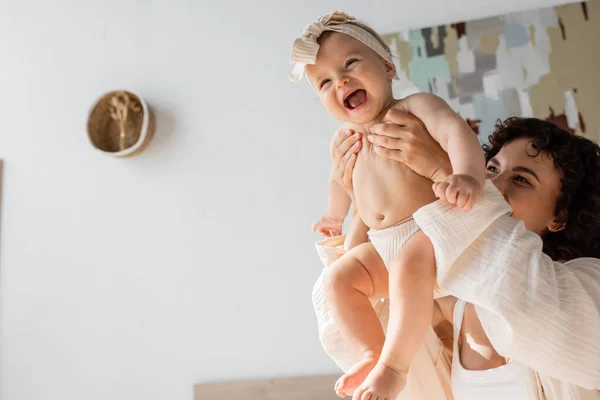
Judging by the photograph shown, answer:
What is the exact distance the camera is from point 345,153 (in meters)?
1.10

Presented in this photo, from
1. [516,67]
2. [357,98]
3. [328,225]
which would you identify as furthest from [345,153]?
[516,67]

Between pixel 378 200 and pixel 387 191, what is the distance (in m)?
0.02

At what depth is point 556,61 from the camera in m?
2.04

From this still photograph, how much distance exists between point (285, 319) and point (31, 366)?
1119 mm

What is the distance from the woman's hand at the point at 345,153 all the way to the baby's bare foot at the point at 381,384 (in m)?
0.40

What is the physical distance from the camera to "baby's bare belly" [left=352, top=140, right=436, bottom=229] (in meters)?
0.99

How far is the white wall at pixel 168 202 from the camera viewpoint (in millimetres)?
2236

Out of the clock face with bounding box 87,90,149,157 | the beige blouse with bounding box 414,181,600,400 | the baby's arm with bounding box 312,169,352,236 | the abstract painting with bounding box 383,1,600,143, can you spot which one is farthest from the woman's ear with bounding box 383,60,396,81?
the clock face with bounding box 87,90,149,157

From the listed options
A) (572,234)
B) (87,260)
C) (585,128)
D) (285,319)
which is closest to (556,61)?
(585,128)

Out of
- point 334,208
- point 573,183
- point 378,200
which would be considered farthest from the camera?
point 334,208

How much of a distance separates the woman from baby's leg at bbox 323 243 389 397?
6.4 inches

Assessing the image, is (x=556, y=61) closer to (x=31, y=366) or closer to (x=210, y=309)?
(x=210, y=309)

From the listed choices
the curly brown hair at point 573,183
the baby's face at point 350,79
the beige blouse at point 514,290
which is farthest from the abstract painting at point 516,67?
the beige blouse at point 514,290

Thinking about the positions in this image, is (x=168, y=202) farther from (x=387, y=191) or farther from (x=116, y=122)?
(x=387, y=191)
